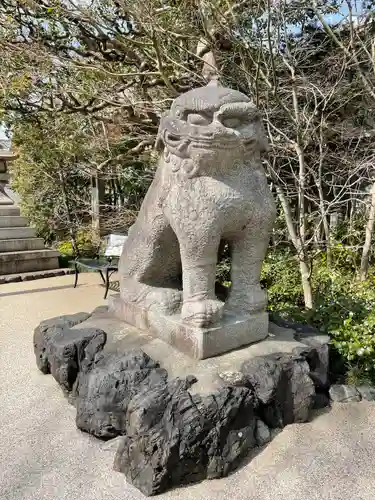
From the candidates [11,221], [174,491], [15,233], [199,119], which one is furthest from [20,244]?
[174,491]

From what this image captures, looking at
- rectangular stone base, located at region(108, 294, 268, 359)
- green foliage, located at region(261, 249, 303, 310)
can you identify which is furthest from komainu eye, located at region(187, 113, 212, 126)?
green foliage, located at region(261, 249, 303, 310)

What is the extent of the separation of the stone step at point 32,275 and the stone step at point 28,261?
0.46 ft

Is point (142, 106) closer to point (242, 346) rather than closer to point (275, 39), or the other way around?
point (275, 39)

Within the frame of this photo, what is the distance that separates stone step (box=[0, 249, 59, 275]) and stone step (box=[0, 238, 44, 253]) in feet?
0.46

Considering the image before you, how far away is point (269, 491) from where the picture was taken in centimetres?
170

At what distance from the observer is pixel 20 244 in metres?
6.95

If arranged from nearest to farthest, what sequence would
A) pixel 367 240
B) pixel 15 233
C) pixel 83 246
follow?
1. pixel 367 240
2. pixel 15 233
3. pixel 83 246

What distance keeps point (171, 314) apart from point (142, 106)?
373 centimetres

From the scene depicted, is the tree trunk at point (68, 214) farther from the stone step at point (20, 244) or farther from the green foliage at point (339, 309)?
the green foliage at point (339, 309)

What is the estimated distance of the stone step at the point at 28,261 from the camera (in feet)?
21.7

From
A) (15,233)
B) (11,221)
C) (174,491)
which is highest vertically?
(11,221)

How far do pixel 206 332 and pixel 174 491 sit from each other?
0.76 meters

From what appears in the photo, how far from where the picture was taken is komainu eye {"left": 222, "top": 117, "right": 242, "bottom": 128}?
2046 mm

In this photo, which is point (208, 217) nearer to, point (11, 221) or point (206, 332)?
point (206, 332)
